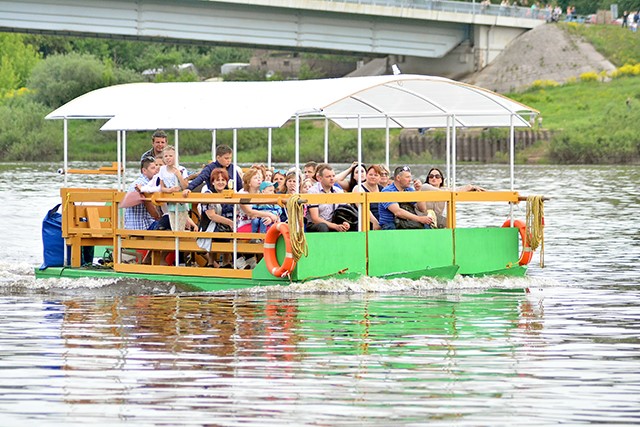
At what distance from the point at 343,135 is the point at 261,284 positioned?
49869mm

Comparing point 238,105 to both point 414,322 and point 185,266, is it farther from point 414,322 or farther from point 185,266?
point 414,322

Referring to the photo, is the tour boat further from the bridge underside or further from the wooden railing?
the bridge underside

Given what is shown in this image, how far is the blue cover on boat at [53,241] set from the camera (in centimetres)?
2041

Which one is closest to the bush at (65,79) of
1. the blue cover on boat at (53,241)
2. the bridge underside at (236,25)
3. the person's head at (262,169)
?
the bridge underside at (236,25)

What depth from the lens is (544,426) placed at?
10789 mm

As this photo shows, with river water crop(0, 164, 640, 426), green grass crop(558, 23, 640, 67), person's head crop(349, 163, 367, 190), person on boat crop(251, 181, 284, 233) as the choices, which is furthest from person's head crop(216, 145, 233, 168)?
green grass crop(558, 23, 640, 67)

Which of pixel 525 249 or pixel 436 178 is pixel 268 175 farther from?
pixel 525 249

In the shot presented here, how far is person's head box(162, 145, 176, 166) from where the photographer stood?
1889 cm

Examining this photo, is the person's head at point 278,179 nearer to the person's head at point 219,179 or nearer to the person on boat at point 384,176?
the person's head at point 219,179

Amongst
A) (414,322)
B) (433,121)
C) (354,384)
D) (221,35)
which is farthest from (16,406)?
(221,35)

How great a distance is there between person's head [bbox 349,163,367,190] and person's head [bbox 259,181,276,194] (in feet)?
3.75

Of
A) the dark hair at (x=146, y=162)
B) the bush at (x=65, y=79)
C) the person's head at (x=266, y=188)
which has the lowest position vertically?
the person's head at (x=266, y=188)

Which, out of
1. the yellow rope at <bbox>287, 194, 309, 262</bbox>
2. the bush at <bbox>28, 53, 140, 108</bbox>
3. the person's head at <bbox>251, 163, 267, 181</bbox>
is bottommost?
the yellow rope at <bbox>287, 194, 309, 262</bbox>

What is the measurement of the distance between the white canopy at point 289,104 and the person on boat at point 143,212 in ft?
1.78
